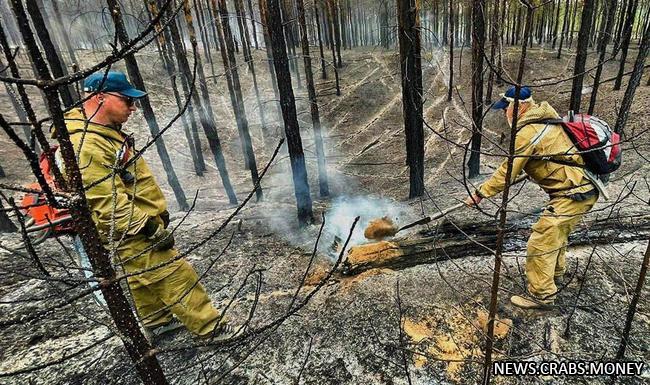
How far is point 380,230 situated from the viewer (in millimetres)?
7082

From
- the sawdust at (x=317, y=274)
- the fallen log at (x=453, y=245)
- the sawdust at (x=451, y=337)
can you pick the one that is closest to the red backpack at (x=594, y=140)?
the fallen log at (x=453, y=245)

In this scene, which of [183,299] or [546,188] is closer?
[183,299]

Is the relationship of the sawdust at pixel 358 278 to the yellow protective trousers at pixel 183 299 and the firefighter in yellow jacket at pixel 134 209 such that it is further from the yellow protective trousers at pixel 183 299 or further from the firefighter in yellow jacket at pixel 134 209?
the yellow protective trousers at pixel 183 299

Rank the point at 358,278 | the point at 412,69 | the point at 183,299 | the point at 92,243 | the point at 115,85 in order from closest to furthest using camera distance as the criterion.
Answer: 1. the point at 92,243
2. the point at 115,85
3. the point at 183,299
4. the point at 358,278
5. the point at 412,69

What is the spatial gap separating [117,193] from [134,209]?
7.3 inches

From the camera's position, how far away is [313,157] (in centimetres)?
1914

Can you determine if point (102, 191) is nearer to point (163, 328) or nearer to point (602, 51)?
point (163, 328)

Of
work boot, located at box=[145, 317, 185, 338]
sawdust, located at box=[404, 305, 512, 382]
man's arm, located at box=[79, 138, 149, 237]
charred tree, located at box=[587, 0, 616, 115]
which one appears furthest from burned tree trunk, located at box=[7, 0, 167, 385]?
charred tree, located at box=[587, 0, 616, 115]

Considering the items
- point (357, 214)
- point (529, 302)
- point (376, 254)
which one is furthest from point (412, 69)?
point (529, 302)

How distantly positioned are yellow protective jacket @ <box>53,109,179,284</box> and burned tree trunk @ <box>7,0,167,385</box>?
111 cm

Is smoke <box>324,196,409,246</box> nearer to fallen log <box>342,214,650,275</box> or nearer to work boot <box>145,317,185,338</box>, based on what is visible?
fallen log <box>342,214,650,275</box>

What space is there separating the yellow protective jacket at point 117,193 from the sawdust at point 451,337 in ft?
8.84

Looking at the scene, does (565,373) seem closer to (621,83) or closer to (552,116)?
(552,116)

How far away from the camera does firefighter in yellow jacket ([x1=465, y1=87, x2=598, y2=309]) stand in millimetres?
3676
